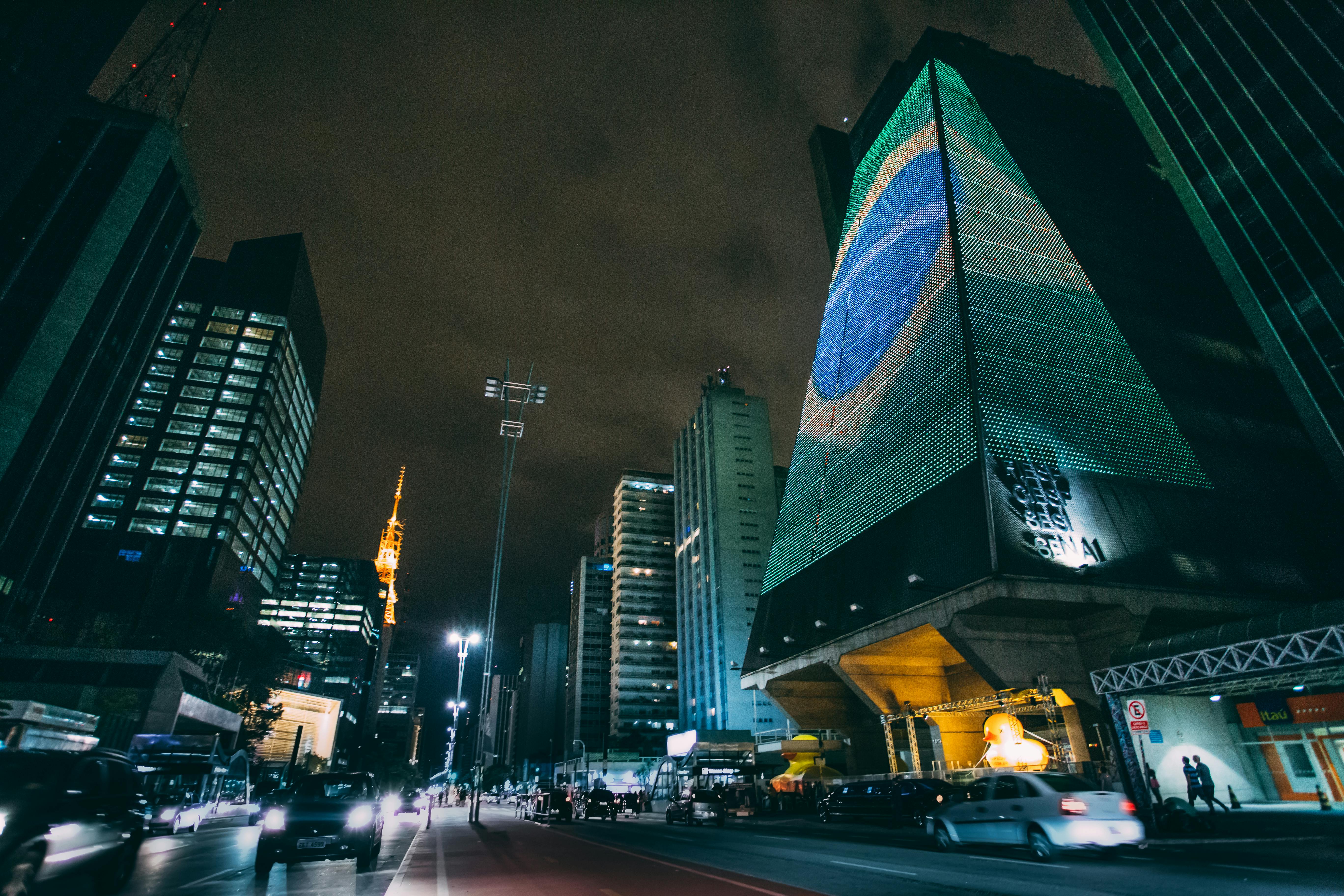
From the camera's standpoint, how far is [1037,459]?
105ft

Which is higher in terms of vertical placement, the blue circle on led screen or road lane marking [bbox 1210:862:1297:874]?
the blue circle on led screen

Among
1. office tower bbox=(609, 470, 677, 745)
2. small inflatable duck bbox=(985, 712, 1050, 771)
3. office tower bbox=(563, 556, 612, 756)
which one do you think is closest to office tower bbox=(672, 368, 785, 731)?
office tower bbox=(609, 470, 677, 745)

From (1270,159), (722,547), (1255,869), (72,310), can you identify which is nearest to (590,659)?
(722,547)

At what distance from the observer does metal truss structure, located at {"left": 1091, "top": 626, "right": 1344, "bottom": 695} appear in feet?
57.5

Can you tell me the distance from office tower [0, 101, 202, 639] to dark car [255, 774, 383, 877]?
60754mm

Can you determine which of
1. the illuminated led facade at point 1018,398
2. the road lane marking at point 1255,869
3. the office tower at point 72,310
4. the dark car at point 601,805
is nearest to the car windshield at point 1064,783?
the road lane marking at point 1255,869

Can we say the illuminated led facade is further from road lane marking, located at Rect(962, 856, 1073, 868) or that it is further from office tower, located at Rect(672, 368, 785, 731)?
office tower, located at Rect(672, 368, 785, 731)

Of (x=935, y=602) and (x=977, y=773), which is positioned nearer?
(x=977, y=773)

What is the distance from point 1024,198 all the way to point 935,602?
31.1m

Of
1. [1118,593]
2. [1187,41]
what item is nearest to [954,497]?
[1118,593]

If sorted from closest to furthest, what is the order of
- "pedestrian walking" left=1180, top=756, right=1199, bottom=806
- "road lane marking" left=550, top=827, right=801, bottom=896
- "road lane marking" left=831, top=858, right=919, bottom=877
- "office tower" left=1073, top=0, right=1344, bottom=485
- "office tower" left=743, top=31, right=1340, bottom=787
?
"road lane marking" left=550, top=827, right=801, bottom=896 → "road lane marking" left=831, top=858, right=919, bottom=877 → "pedestrian walking" left=1180, top=756, right=1199, bottom=806 → "office tower" left=743, top=31, right=1340, bottom=787 → "office tower" left=1073, top=0, right=1344, bottom=485

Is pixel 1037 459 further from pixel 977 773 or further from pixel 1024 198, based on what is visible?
pixel 1024 198

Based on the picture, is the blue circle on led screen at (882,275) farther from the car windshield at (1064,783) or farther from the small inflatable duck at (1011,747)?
the car windshield at (1064,783)

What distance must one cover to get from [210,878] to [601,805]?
99.0ft
